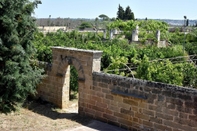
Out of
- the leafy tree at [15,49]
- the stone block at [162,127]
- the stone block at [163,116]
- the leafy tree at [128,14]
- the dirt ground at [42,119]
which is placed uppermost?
the leafy tree at [128,14]

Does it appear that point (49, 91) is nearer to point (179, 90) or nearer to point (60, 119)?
point (60, 119)

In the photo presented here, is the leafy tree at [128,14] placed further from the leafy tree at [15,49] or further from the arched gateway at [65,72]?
the leafy tree at [15,49]

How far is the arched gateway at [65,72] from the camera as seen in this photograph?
9625mm

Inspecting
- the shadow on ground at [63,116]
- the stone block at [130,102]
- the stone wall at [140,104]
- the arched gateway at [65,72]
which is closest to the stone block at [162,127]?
the stone wall at [140,104]

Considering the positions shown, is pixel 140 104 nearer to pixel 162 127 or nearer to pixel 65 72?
pixel 162 127

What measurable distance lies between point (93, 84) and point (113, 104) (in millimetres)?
1044

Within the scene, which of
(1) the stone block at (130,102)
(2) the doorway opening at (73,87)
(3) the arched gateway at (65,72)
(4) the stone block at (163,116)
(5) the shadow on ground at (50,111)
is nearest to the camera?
(4) the stone block at (163,116)

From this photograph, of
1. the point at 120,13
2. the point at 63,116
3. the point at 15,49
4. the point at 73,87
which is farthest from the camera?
the point at 120,13

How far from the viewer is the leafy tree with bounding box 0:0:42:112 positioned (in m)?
7.45

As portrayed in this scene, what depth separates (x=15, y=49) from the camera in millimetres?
7660

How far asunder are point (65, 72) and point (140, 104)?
11.6 feet

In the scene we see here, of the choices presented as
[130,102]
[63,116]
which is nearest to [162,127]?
[130,102]

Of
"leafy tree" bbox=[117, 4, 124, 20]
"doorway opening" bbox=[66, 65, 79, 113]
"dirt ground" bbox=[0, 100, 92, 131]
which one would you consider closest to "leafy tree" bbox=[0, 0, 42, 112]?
"dirt ground" bbox=[0, 100, 92, 131]

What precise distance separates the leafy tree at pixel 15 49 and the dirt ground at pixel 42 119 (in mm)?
826
